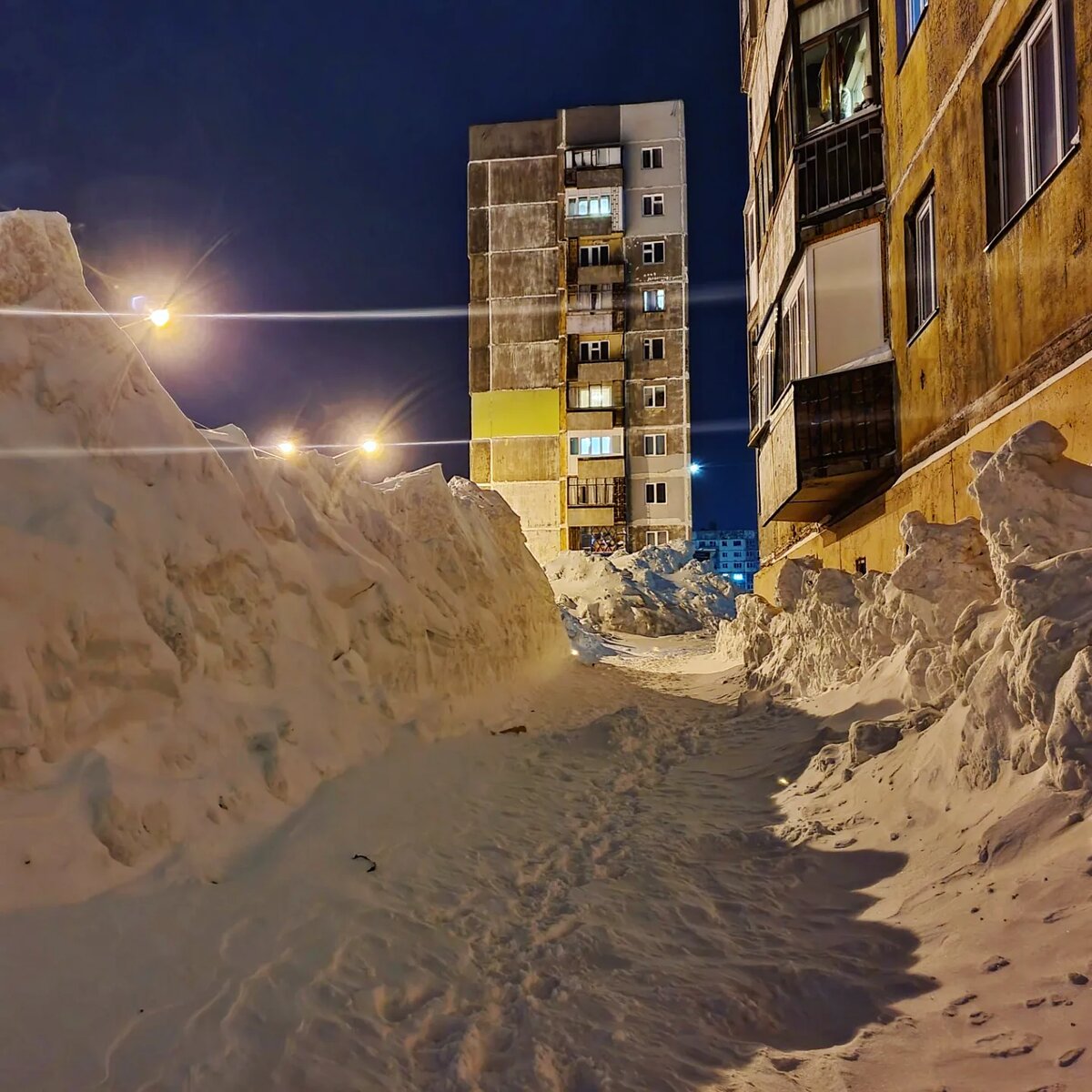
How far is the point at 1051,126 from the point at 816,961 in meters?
6.69

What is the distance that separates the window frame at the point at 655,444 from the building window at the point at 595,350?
4.97 m

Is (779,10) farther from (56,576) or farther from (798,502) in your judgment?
(56,576)

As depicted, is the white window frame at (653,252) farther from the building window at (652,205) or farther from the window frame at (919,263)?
the window frame at (919,263)

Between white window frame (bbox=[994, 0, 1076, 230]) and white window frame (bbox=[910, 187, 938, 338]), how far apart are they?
1487mm

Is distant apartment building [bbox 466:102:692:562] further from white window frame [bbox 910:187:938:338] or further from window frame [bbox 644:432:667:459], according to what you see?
white window frame [bbox 910:187:938:338]

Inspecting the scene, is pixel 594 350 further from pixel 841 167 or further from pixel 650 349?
pixel 841 167

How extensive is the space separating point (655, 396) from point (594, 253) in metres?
8.75

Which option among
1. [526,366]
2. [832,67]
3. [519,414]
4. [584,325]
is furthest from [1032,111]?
[526,366]

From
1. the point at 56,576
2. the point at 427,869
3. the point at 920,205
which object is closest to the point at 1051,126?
the point at 920,205

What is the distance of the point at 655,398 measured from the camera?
40.4 metres

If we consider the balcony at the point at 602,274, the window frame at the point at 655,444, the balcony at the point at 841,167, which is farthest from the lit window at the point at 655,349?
the balcony at the point at 841,167

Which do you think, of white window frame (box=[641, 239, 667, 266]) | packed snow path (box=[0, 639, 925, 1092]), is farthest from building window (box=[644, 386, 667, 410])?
packed snow path (box=[0, 639, 925, 1092])

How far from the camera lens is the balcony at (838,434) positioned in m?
9.56

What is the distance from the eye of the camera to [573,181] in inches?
1577
